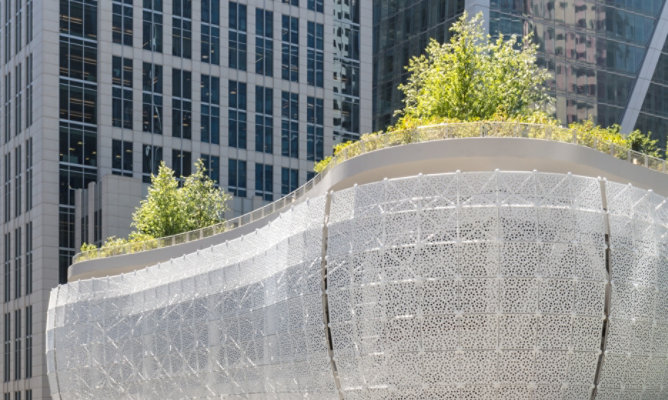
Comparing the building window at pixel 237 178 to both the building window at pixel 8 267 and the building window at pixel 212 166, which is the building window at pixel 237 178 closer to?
the building window at pixel 212 166

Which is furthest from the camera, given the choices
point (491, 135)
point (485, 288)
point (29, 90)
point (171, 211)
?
point (29, 90)

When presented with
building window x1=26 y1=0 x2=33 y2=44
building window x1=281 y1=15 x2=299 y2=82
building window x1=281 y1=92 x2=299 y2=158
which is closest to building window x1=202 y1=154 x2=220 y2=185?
building window x1=281 y1=92 x2=299 y2=158

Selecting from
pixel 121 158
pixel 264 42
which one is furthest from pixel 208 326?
pixel 264 42

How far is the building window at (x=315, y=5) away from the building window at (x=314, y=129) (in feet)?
22.0

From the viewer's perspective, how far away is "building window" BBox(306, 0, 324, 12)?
297 feet

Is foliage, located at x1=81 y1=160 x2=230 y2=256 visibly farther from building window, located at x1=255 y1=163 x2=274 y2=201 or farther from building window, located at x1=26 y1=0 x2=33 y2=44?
building window, located at x1=26 y1=0 x2=33 y2=44

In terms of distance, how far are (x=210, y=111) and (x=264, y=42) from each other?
6.83m

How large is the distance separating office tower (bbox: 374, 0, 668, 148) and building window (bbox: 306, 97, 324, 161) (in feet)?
24.3

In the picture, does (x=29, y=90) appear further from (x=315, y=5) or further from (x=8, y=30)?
(x=315, y=5)

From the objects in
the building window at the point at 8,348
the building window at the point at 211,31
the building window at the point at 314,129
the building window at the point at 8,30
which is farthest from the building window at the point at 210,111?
the building window at the point at 8,348

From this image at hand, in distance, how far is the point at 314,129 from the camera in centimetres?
9056

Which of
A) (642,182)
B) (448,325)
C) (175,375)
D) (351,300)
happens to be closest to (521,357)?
(448,325)

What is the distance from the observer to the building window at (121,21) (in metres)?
82.6

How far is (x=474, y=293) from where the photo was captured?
3497cm
